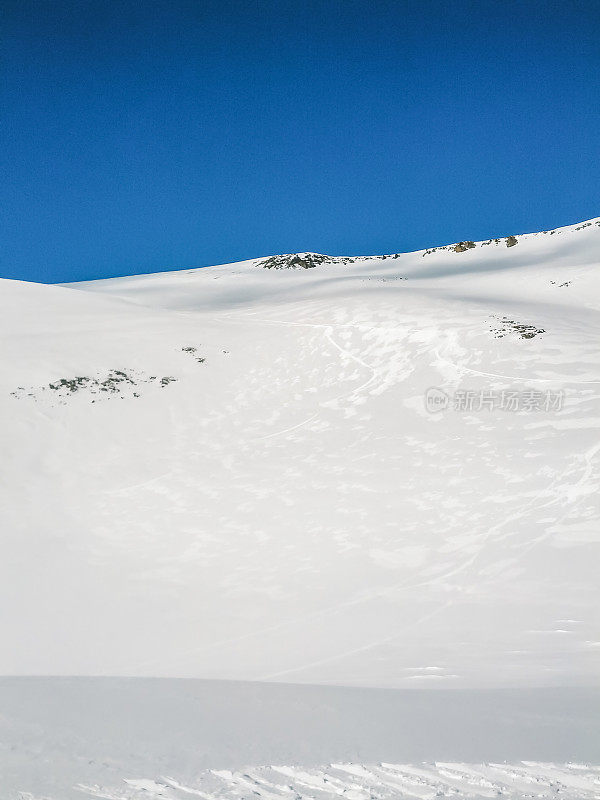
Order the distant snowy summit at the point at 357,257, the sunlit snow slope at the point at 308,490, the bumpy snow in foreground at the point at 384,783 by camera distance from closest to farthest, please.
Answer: the bumpy snow in foreground at the point at 384,783 → the sunlit snow slope at the point at 308,490 → the distant snowy summit at the point at 357,257

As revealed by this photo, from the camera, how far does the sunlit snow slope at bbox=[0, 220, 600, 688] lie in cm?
693

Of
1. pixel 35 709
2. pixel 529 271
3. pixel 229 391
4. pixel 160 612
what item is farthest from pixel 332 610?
pixel 529 271

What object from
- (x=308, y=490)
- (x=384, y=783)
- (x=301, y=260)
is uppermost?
(x=301, y=260)

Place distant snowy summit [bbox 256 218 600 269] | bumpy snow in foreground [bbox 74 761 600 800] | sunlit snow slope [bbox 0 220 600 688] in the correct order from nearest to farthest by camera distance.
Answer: bumpy snow in foreground [bbox 74 761 600 800], sunlit snow slope [bbox 0 220 600 688], distant snowy summit [bbox 256 218 600 269]

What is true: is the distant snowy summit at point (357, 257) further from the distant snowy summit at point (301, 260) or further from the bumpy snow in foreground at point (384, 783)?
the bumpy snow in foreground at point (384, 783)

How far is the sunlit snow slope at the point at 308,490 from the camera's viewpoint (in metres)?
6.93

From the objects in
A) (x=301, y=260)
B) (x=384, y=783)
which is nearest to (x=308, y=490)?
(x=384, y=783)

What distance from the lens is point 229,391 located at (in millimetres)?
15602

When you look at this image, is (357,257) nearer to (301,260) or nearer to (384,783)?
(301,260)

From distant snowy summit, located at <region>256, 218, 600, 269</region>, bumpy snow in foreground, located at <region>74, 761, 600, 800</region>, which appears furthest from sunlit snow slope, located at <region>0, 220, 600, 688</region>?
distant snowy summit, located at <region>256, 218, 600, 269</region>

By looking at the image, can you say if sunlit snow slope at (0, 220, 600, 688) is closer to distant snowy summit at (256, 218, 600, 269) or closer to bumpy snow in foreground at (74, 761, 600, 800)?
bumpy snow in foreground at (74, 761, 600, 800)

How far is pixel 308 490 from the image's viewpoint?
1088 centimetres

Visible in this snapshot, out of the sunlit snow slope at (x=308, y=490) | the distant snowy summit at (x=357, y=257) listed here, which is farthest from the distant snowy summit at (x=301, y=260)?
the sunlit snow slope at (x=308, y=490)

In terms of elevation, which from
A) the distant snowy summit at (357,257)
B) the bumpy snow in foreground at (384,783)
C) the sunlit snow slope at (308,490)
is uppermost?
the distant snowy summit at (357,257)
